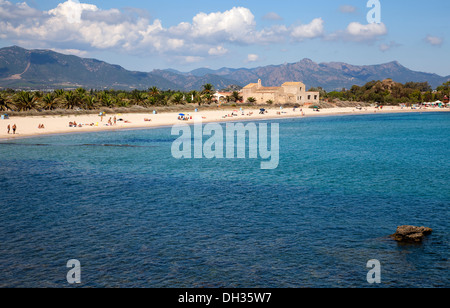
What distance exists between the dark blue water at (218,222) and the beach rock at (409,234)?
1.60 feet

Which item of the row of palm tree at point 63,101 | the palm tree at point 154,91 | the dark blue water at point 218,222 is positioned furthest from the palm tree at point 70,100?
the dark blue water at point 218,222

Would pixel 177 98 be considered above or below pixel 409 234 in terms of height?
above

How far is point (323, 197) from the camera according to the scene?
83.8ft

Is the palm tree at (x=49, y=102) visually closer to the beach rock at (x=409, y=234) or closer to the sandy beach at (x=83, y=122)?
the sandy beach at (x=83, y=122)

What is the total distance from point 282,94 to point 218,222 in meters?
134

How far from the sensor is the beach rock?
17578mm

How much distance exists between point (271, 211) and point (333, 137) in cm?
4770

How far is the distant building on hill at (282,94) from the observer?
14881 cm

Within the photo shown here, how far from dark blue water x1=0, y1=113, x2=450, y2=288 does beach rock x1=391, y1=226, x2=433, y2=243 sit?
1.60ft

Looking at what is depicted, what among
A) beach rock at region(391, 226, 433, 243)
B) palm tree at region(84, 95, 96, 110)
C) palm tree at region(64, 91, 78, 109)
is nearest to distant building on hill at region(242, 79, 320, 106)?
palm tree at region(84, 95, 96, 110)

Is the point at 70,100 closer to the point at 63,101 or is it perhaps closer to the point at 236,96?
the point at 63,101

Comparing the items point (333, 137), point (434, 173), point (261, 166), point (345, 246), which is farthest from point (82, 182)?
point (333, 137)

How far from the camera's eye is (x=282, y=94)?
14988cm

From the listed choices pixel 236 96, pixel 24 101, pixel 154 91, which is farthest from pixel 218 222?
pixel 236 96
